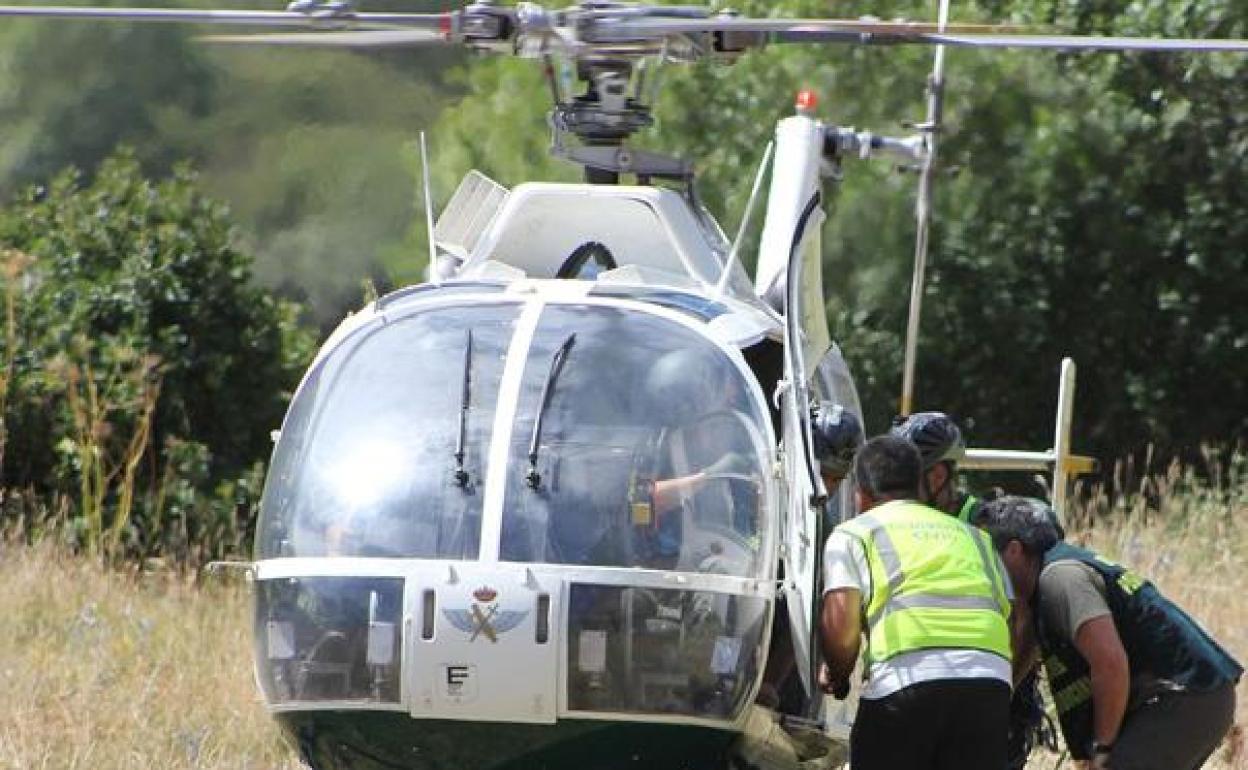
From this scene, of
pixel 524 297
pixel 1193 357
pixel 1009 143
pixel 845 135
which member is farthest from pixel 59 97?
pixel 524 297

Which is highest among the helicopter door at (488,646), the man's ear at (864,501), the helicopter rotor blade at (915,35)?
the helicopter rotor blade at (915,35)

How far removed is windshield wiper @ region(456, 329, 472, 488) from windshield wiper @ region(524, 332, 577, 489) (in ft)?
0.64

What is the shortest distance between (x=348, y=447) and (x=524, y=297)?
0.76 m

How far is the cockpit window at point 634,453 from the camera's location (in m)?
7.18

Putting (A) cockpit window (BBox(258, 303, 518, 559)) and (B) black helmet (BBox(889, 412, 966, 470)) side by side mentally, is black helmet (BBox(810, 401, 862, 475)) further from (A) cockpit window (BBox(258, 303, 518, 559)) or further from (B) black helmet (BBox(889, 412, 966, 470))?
(A) cockpit window (BBox(258, 303, 518, 559))

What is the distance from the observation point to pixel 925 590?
7.12 meters

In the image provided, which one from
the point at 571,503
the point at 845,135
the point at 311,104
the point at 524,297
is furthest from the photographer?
the point at 311,104

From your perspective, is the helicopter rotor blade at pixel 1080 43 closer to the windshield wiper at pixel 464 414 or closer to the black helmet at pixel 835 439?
the black helmet at pixel 835 439

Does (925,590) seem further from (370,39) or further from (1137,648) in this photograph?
(370,39)

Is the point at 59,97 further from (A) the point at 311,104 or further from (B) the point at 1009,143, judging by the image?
(B) the point at 1009,143

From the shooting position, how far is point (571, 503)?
7.20 m

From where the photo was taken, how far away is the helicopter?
7.05 metres

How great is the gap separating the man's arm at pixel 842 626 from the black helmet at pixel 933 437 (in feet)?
3.22

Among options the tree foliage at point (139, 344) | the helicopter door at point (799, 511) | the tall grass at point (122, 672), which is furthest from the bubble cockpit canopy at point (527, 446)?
the tree foliage at point (139, 344)
